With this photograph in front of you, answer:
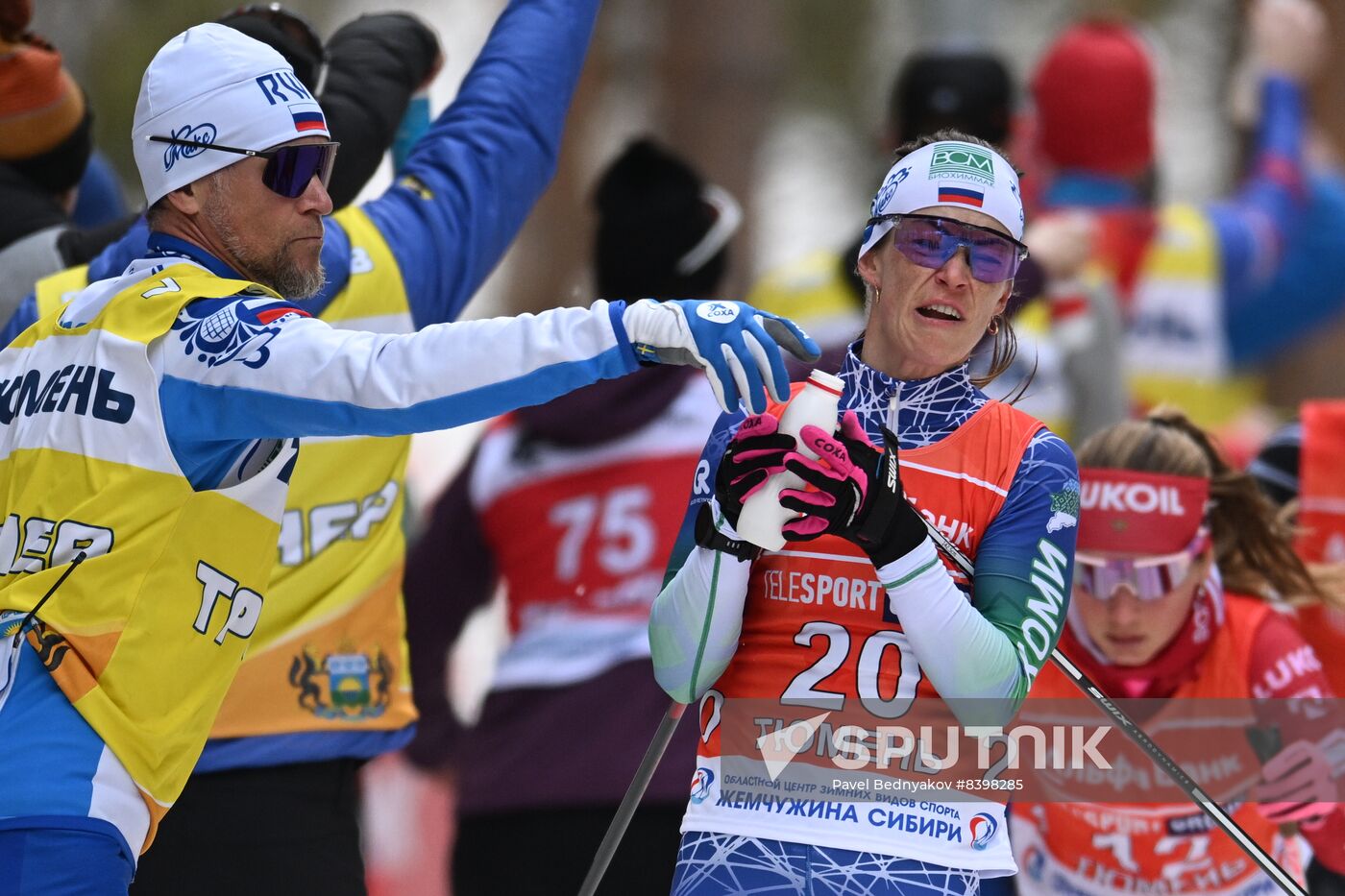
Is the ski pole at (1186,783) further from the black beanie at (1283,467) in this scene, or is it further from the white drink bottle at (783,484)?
the black beanie at (1283,467)

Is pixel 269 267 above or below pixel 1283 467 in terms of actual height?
below

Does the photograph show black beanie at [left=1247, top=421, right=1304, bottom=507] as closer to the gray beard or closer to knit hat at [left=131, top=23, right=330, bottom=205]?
the gray beard

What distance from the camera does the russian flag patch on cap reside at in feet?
12.2

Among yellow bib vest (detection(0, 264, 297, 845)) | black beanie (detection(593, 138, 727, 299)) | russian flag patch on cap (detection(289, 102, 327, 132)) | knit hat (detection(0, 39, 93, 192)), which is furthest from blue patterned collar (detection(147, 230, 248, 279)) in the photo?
black beanie (detection(593, 138, 727, 299))

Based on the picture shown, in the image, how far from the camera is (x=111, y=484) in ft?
11.1

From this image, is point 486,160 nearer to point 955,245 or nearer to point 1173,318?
point 955,245

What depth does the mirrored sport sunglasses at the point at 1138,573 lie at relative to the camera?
4746 mm

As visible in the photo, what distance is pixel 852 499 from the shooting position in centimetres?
319

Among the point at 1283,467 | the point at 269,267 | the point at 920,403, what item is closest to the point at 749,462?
the point at 920,403

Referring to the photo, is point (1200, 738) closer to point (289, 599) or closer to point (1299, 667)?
point (1299, 667)

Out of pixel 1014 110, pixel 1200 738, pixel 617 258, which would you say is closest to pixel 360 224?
pixel 617 258

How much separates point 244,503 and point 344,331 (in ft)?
1.35

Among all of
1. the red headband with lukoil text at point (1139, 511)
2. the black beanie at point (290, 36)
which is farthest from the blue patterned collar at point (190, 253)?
the red headband with lukoil text at point (1139, 511)

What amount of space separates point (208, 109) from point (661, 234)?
1912 mm
